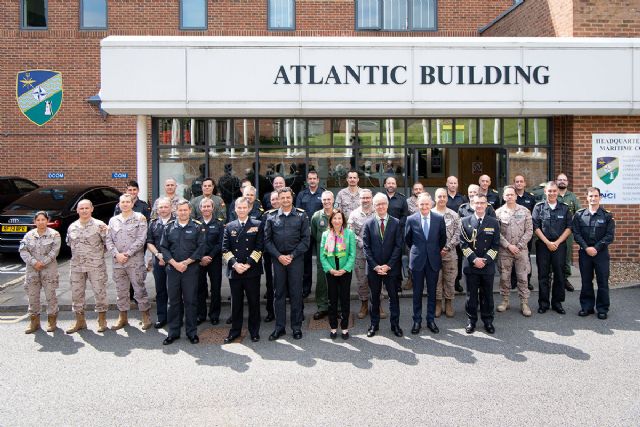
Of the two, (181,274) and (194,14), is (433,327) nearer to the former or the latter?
Result: (181,274)

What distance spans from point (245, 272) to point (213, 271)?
3.22 ft

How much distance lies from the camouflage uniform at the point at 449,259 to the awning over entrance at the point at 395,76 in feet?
11.2

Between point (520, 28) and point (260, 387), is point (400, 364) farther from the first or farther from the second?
point (520, 28)

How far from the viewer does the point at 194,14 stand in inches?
686

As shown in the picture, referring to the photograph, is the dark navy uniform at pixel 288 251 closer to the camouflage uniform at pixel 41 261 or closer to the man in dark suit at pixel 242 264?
the man in dark suit at pixel 242 264

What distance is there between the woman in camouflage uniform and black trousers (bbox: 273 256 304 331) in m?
2.99

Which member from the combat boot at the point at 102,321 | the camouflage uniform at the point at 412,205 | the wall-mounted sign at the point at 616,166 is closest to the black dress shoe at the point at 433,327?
the camouflage uniform at the point at 412,205

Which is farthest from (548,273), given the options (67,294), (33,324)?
(67,294)

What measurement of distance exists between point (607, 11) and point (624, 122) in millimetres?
2116

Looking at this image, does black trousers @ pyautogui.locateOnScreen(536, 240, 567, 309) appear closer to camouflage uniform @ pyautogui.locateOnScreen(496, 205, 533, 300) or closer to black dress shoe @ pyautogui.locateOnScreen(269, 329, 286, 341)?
camouflage uniform @ pyautogui.locateOnScreen(496, 205, 533, 300)

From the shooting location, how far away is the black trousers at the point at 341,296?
24.3ft

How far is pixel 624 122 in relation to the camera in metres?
11.4

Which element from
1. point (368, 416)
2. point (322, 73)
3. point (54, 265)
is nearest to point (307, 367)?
point (368, 416)

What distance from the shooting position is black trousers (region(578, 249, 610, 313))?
8.16m
